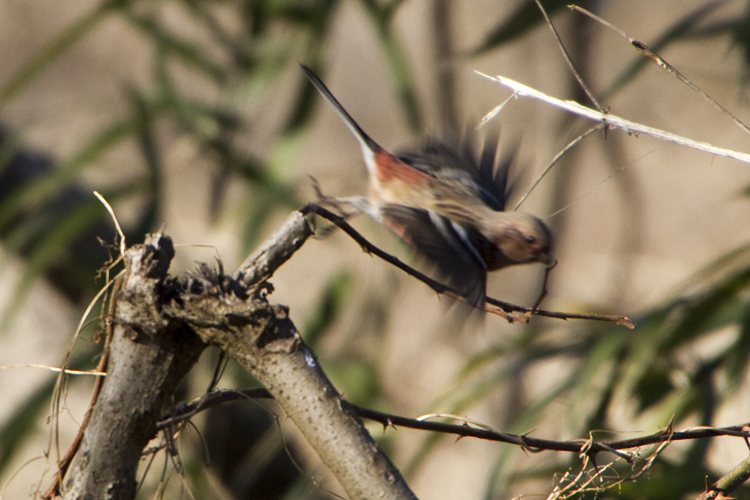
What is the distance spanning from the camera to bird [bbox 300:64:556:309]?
0.73 meters

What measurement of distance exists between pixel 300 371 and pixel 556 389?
954 millimetres

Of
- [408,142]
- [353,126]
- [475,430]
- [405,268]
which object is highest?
[408,142]

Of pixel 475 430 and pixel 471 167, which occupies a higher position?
pixel 471 167

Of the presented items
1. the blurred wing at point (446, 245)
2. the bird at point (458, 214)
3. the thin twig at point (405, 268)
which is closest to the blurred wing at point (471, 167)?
the bird at point (458, 214)

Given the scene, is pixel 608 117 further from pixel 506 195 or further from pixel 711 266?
pixel 711 266

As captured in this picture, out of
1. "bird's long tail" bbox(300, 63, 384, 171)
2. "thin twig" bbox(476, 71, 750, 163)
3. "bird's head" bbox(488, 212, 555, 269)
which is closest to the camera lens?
"thin twig" bbox(476, 71, 750, 163)

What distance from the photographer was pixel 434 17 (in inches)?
78.4

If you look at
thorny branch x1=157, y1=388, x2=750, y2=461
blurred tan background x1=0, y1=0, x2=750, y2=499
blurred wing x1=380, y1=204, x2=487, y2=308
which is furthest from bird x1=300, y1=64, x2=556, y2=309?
blurred tan background x1=0, y1=0, x2=750, y2=499

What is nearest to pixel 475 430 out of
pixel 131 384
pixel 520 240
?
pixel 131 384

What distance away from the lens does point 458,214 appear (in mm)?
950

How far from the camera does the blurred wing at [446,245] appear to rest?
68 cm

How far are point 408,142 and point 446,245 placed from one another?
52.0 inches

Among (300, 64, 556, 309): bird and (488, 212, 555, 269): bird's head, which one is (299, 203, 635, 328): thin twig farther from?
(488, 212, 555, 269): bird's head

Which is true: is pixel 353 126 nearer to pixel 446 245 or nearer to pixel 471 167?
pixel 471 167
